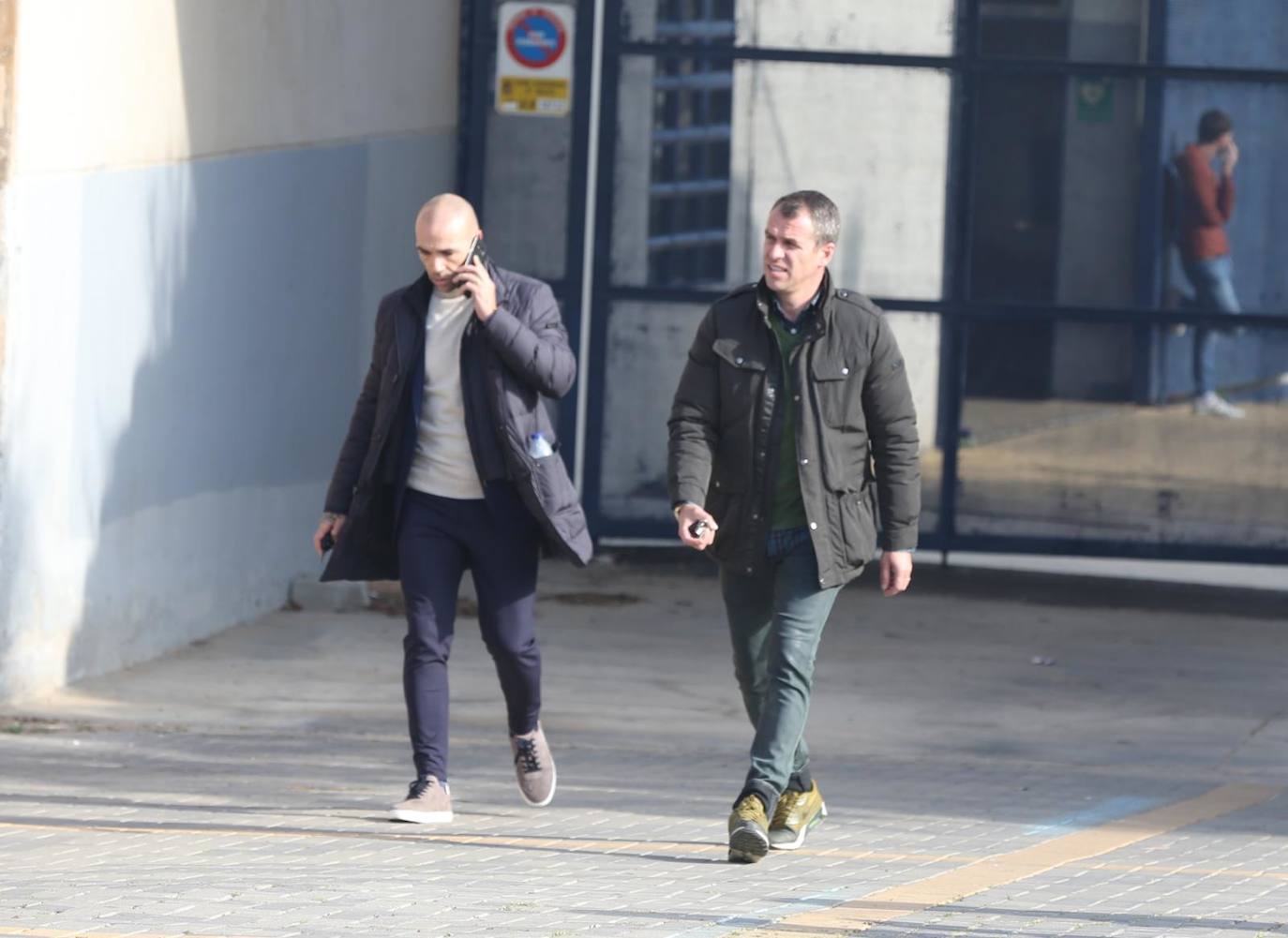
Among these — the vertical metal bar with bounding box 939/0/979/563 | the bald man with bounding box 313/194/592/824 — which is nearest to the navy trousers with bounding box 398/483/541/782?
the bald man with bounding box 313/194/592/824

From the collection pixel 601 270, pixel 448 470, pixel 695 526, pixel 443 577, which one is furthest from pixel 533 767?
pixel 601 270

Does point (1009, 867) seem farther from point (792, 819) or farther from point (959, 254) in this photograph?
point (959, 254)

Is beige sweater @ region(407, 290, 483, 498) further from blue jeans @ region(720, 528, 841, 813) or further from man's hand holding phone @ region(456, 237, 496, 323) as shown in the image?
blue jeans @ region(720, 528, 841, 813)

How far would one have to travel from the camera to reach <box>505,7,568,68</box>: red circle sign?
11867mm

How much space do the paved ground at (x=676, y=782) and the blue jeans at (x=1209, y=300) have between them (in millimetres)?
1086

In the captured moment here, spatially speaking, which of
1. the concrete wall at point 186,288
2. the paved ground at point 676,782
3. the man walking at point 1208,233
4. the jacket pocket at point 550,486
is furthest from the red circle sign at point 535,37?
the jacket pocket at point 550,486

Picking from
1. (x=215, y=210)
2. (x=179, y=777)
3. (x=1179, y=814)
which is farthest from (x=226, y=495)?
(x=1179, y=814)

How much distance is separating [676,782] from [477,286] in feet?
6.14

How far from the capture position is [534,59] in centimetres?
1191

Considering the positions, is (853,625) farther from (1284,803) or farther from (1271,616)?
(1284,803)

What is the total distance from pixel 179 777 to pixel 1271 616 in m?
5.90

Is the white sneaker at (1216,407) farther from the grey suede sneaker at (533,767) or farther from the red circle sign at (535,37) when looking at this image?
the grey suede sneaker at (533,767)

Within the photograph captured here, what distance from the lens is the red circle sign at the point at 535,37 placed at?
11867 millimetres

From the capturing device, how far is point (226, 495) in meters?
9.99
